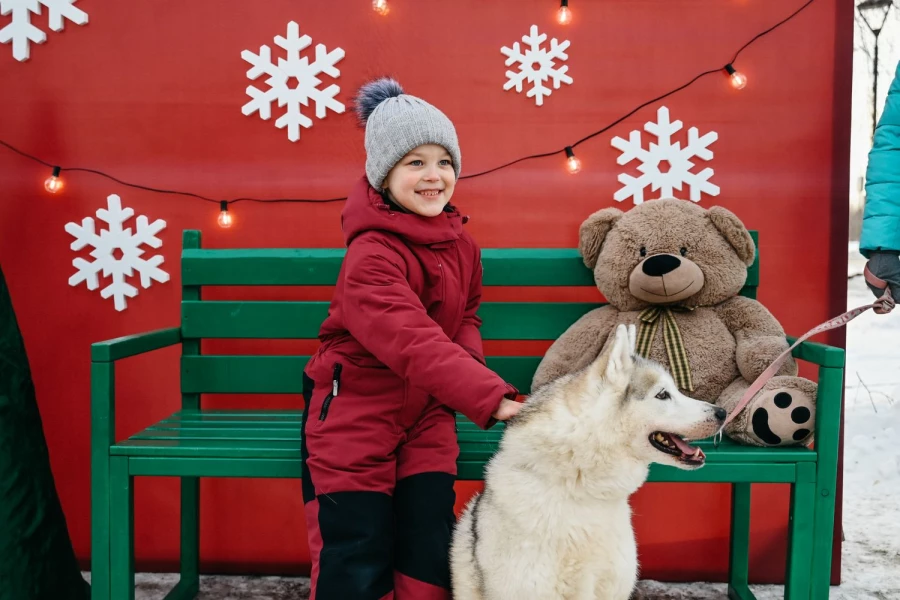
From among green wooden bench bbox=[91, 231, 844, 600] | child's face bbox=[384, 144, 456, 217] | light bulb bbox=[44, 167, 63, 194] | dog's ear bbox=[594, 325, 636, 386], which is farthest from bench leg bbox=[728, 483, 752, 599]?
light bulb bbox=[44, 167, 63, 194]

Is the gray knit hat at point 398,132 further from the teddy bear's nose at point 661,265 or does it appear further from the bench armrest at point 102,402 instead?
the bench armrest at point 102,402

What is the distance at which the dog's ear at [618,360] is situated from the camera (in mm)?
1352

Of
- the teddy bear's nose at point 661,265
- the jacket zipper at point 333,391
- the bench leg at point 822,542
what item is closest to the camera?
the jacket zipper at point 333,391

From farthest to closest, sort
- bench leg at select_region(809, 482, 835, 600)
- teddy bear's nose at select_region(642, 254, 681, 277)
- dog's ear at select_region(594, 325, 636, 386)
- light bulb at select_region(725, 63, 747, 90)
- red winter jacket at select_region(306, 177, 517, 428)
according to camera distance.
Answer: light bulb at select_region(725, 63, 747, 90), teddy bear's nose at select_region(642, 254, 681, 277), bench leg at select_region(809, 482, 835, 600), red winter jacket at select_region(306, 177, 517, 428), dog's ear at select_region(594, 325, 636, 386)

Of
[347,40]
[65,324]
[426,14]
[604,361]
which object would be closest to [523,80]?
[426,14]

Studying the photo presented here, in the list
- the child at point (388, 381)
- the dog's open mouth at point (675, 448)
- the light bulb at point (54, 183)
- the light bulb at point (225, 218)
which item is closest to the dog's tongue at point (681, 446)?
the dog's open mouth at point (675, 448)

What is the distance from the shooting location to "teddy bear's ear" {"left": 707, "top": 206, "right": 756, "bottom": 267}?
2.14 metres

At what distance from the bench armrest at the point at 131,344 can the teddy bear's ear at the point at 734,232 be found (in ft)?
5.96

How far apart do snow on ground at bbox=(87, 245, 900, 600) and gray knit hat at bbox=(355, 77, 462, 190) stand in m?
1.66

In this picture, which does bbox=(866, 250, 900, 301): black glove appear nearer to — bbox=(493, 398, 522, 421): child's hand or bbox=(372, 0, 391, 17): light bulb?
bbox=(493, 398, 522, 421): child's hand

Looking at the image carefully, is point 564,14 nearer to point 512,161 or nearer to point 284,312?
point 512,161

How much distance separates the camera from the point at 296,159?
261cm

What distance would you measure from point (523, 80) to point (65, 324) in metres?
1.98

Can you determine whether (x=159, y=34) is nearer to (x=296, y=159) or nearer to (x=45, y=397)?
(x=296, y=159)
